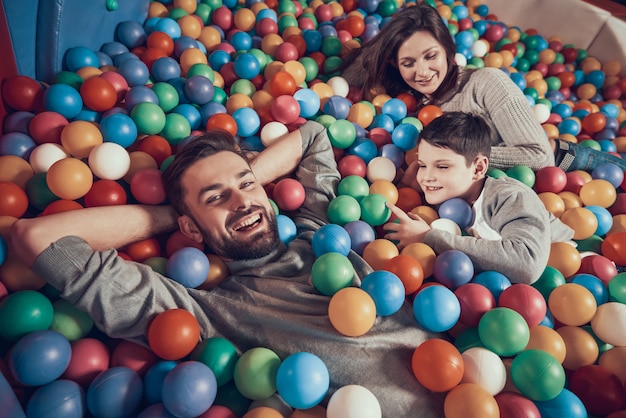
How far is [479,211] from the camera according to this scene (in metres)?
1.51

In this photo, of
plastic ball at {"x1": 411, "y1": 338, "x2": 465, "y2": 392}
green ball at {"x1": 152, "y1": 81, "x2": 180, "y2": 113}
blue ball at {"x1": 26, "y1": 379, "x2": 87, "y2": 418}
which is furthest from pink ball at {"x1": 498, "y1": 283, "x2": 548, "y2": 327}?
green ball at {"x1": 152, "y1": 81, "x2": 180, "y2": 113}

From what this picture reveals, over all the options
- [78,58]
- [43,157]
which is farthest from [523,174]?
[78,58]

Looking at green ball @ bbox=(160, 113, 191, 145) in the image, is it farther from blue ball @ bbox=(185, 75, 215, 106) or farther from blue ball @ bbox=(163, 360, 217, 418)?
blue ball @ bbox=(163, 360, 217, 418)

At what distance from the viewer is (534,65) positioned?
285cm

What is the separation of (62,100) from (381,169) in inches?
47.7

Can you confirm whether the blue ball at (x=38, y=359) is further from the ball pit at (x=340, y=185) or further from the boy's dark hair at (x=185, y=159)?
the boy's dark hair at (x=185, y=159)

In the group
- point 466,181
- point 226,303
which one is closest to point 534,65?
point 466,181

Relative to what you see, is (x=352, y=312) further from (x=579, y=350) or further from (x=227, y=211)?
(x=579, y=350)

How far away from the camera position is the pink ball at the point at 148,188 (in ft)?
4.68

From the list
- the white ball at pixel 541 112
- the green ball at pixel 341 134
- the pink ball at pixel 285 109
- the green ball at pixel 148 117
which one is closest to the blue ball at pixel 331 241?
the green ball at pixel 341 134

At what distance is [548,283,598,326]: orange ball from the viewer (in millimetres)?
1209

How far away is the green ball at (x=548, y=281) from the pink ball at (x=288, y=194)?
0.81 meters

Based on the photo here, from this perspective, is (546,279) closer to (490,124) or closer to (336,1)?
(490,124)

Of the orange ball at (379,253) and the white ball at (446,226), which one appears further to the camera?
the white ball at (446,226)
